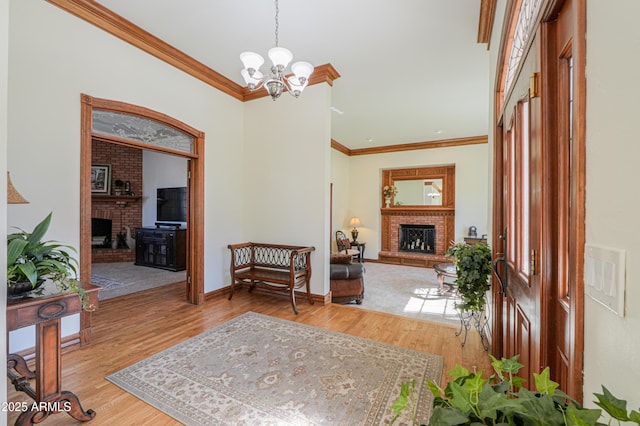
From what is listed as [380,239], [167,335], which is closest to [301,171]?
[167,335]

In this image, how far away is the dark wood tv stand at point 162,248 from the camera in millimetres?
5973

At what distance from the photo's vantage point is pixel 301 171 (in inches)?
156

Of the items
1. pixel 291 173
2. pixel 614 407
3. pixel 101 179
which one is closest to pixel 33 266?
pixel 614 407

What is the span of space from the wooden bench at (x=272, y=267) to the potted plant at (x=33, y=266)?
2130 mm

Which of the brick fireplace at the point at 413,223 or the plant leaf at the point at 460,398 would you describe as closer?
the plant leaf at the point at 460,398

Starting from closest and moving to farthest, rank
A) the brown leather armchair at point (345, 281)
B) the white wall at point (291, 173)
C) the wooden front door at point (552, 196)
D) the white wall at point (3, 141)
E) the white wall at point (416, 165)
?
the wooden front door at point (552, 196)
the white wall at point (3, 141)
the white wall at point (291, 173)
the brown leather armchair at point (345, 281)
the white wall at point (416, 165)

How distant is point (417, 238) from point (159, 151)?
6.23 m

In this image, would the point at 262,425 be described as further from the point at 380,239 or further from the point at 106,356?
the point at 380,239

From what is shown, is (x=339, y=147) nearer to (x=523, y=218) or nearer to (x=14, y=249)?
(x=523, y=218)

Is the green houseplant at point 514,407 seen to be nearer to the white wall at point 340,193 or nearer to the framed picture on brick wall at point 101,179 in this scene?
the white wall at point 340,193

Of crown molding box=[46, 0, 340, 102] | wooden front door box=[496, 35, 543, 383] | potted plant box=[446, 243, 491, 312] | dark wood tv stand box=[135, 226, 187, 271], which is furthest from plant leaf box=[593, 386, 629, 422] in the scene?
dark wood tv stand box=[135, 226, 187, 271]

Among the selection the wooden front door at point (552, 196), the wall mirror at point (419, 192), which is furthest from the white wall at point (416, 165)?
the wooden front door at point (552, 196)

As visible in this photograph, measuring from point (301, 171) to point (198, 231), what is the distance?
160cm

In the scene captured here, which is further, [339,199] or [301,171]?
[339,199]
